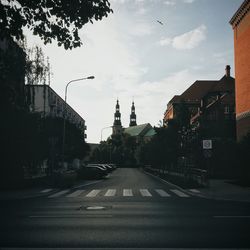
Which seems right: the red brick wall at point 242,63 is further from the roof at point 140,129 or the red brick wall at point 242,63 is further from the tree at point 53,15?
the roof at point 140,129

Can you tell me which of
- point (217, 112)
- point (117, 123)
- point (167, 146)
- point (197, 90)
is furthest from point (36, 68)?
point (117, 123)

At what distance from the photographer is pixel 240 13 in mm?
48531

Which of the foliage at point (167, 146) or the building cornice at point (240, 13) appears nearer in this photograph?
the building cornice at point (240, 13)

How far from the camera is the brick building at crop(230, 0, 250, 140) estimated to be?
46.0 m

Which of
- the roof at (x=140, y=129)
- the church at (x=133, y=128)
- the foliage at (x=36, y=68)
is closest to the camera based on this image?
the foliage at (x=36, y=68)

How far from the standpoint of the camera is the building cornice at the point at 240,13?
151 ft

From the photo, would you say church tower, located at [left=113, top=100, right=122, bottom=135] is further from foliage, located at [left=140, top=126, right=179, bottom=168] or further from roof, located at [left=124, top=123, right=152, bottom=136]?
foliage, located at [left=140, top=126, right=179, bottom=168]

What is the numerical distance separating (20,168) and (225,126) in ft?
130

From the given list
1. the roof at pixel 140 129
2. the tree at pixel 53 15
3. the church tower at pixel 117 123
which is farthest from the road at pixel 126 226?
the roof at pixel 140 129

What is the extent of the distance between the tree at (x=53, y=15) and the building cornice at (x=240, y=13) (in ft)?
122

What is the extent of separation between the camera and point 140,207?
16.2m

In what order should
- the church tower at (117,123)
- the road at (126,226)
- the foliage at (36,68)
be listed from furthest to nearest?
the church tower at (117,123)
the foliage at (36,68)
the road at (126,226)

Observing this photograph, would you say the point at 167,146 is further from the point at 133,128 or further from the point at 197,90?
the point at 133,128

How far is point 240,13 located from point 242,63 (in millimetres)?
5760
